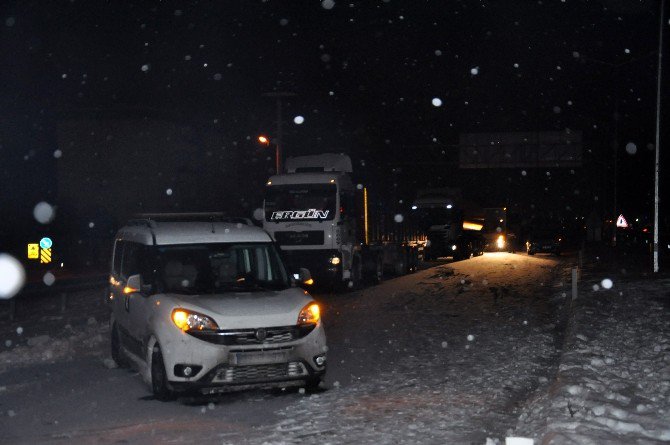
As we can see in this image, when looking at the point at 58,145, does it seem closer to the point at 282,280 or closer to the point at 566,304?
the point at 566,304

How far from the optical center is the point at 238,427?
787 centimetres

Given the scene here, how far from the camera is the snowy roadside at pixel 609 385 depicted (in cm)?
694

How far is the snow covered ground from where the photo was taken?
24.5 feet

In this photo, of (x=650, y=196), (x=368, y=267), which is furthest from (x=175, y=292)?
(x=650, y=196)

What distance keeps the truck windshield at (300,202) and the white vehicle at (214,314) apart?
41.6 ft

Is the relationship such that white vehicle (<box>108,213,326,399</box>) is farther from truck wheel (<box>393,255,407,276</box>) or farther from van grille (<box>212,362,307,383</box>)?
truck wheel (<box>393,255,407,276</box>)

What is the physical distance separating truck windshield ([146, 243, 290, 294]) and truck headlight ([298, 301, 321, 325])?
0.66 m

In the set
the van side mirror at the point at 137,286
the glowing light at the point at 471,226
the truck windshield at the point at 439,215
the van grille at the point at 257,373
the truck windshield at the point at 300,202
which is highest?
the truck windshield at the point at 300,202

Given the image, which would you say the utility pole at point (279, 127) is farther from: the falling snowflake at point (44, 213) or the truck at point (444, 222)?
the falling snowflake at point (44, 213)

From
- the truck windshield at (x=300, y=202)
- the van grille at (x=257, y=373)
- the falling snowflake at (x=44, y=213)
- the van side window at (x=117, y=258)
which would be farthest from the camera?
the falling snowflake at (x=44, y=213)

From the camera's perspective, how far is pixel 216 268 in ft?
34.9

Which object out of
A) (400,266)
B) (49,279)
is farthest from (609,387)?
(400,266)

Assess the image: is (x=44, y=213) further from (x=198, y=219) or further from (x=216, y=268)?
(x=216, y=268)

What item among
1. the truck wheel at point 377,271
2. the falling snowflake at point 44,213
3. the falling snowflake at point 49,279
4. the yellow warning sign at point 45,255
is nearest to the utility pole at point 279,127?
the truck wheel at point 377,271
